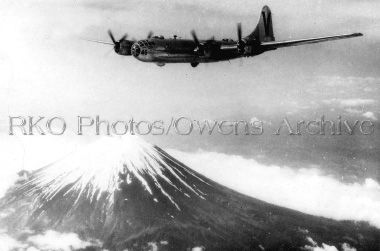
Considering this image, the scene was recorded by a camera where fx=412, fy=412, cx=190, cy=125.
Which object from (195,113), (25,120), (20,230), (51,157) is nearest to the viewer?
(25,120)

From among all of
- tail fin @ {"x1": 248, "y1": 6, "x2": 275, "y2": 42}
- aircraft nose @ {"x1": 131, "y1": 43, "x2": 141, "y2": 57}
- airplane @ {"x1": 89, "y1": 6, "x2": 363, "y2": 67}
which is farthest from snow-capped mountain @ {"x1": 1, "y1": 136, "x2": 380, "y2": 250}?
aircraft nose @ {"x1": 131, "y1": 43, "x2": 141, "y2": 57}

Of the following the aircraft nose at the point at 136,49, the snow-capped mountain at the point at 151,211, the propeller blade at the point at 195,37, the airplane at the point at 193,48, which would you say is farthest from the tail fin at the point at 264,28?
the snow-capped mountain at the point at 151,211

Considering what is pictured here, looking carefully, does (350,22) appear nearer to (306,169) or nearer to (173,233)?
(306,169)

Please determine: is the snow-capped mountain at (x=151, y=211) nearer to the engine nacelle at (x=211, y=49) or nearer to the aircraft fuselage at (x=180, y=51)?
the aircraft fuselage at (x=180, y=51)

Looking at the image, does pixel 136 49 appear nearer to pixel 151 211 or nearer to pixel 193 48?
pixel 193 48

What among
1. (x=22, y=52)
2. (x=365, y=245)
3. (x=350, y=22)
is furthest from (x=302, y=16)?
(x=365, y=245)

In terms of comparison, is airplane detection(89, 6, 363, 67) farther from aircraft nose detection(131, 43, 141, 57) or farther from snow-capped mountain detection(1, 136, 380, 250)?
snow-capped mountain detection(1, 136, 380, 250)
